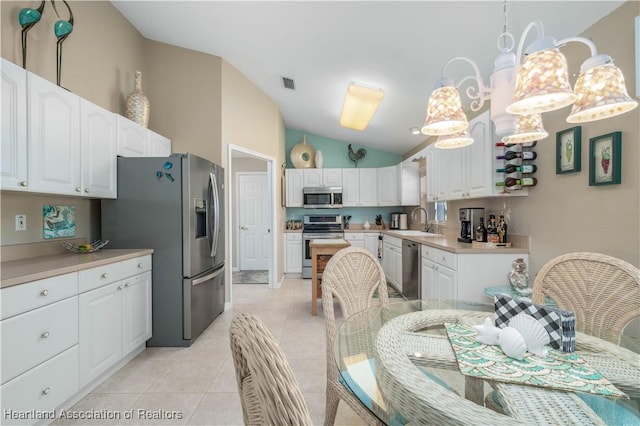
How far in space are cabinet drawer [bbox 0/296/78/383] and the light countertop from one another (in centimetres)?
18

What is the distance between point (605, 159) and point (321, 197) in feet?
13.5

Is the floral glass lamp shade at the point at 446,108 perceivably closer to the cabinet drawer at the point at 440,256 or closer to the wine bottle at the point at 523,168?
the wine bottle at the point at 523,168

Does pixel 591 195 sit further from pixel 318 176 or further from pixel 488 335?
pixel 318 176

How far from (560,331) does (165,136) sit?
3.98m

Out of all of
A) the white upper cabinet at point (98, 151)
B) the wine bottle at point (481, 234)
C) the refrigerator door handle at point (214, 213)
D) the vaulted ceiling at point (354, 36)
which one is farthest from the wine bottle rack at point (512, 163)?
the white upper cabinet at point (98, 151)

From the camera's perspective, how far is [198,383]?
200 centimetres

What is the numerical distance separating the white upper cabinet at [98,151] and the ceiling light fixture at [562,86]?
9.16ft

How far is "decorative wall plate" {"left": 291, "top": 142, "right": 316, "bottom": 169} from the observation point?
558cm

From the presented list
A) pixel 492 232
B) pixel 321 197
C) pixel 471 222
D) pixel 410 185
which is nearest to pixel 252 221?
pixel 321 197

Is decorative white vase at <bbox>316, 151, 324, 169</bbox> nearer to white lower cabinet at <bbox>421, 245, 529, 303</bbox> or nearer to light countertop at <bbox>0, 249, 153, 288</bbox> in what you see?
white lower cabinet at <bbox>421, 245, 529, 303</bbox>

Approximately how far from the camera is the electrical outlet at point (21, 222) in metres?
1.97

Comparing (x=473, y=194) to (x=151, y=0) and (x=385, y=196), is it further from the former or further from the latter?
(x=151, y=0)

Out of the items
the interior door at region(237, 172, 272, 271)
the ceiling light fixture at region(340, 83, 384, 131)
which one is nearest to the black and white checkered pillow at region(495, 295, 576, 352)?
the ceiling light fixture at region(340, 83, 384, 131)

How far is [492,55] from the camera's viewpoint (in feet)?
7.26
